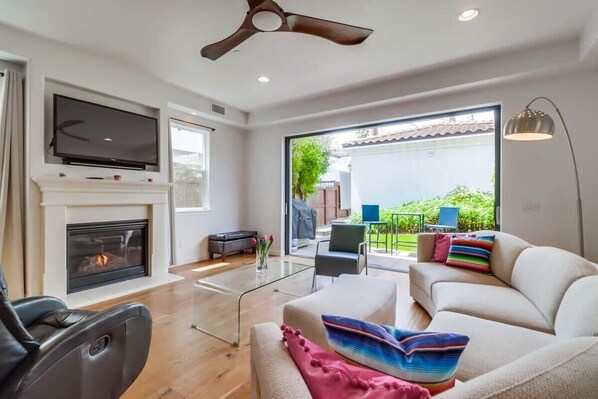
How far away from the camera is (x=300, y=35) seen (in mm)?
2951

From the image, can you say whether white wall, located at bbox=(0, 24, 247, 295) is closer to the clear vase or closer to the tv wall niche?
the tv wall niche

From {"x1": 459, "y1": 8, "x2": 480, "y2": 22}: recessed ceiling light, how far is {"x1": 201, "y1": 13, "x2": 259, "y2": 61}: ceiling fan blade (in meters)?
1.91

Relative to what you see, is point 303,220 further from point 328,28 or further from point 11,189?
point 11,189

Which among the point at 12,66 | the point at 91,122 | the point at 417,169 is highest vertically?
the point at 12,66

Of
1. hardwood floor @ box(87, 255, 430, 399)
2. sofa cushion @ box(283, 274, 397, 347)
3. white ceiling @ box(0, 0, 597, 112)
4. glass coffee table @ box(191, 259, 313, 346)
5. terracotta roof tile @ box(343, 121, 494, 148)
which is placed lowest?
hardwood floor @ box(87, 255, 430, 399)

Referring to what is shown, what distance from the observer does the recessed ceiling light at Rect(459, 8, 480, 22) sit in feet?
8.39

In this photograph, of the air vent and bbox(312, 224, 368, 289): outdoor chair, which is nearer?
bbox(312, 224, 368, 289): outdoor chair

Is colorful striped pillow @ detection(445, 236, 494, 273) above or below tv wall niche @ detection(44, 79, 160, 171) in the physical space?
below

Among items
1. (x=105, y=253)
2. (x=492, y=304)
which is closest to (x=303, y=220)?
(x=105, y=253)

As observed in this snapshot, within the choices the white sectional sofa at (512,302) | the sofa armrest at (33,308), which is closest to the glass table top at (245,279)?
the sofa armrest at (33,308)

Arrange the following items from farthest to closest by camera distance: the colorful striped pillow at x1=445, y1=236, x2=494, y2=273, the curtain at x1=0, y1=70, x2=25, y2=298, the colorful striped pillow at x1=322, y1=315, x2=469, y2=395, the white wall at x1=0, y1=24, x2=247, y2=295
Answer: the white wall at x1=0, y1=24, x2=247, y2=295
the curtain at x1=0, y1=70, x2=25, y2=298
the colorful striped pillow at x1=445, y1=236, x2=494, y2=273
the colorful striped pillow at x1=322, y1=315, x2=469, y2=395

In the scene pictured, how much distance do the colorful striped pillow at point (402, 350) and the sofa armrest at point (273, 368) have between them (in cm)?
15

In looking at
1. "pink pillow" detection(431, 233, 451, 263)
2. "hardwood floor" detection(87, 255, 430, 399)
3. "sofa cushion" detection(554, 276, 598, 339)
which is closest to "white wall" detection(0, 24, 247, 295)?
"hardwood floor" detection(87, 255, 430, 399)

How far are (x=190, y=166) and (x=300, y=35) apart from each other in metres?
3.04
